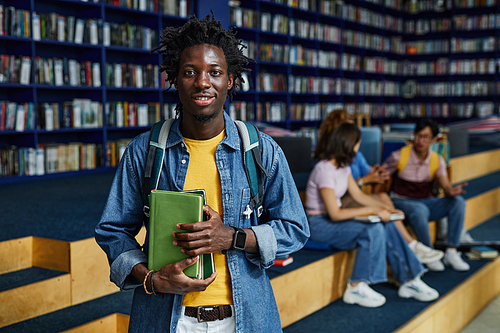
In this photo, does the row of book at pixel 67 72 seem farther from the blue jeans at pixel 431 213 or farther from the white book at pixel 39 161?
the blue jeans at pixel 431 213

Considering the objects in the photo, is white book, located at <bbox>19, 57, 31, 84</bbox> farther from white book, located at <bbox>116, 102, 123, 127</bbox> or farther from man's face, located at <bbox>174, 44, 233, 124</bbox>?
man's face, located at <bbox>174, 44, 233, 124</bbox>

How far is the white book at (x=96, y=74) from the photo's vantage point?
4703 millimetres

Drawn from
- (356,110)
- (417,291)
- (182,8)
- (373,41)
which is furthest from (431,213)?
(373,41)

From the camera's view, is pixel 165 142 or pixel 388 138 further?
pixel 388 138

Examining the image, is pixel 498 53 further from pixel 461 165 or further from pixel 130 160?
pixel 130 160

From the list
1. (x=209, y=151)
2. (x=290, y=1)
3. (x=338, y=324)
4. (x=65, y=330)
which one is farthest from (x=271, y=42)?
(x=209, y=151)

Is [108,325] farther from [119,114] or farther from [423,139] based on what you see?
[119,114]

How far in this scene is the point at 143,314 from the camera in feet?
3.35

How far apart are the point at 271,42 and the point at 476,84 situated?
3.62m

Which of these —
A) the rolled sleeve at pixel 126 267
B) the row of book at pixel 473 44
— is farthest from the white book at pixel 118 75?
the row of book at pixel 473 44

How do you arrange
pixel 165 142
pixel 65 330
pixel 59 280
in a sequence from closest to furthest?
pixel 165 142, pixel 65 330, pixel 59 280

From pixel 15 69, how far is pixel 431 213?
132 inches

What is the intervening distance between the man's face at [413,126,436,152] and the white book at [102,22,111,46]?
2.87m

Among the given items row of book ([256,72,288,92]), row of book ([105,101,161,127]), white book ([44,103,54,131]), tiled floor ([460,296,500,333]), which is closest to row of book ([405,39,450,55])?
row of book ([256,72,288,92])
